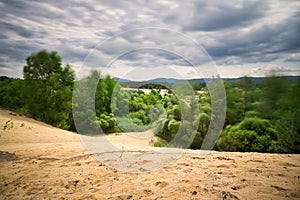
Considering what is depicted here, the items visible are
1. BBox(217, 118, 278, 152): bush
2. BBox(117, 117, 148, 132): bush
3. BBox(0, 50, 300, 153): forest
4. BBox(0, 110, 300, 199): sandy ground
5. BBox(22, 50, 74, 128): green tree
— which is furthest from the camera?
BBox(22, 50, 74, 128): green tree

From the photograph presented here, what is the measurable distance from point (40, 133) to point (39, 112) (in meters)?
9.69

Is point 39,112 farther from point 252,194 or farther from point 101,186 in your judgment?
point 252,194

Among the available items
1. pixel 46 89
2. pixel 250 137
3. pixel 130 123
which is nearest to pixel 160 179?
pixel 130 123

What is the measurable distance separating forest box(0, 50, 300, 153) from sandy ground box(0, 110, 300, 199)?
225 cm

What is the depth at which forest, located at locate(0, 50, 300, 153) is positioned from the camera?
28.4ft

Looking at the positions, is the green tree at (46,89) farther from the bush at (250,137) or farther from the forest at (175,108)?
the bush at (250,137)

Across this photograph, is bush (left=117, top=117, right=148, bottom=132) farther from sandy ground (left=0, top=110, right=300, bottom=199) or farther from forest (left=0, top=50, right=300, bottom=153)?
sandy ground (left=0, top=110, right=300, bottom=199)

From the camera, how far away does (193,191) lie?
3746 mm

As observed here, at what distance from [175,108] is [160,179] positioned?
910 cm

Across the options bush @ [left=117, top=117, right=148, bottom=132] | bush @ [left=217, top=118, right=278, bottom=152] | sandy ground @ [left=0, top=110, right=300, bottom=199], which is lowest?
bush @ [left=217, top=118, right=278, bottom=152]

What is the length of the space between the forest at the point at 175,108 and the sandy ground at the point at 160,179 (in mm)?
2248

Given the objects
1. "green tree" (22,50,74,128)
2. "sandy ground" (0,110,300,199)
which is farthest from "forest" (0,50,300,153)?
"sandy ground" (0,110,300,199)

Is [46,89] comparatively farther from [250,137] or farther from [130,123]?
[250,137]

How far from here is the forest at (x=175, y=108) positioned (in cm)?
866
